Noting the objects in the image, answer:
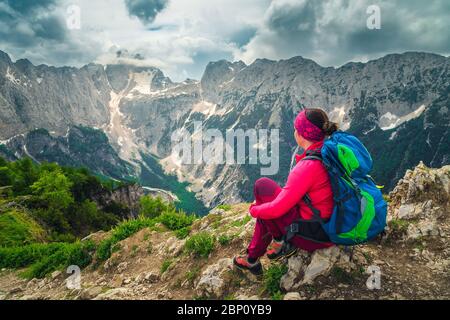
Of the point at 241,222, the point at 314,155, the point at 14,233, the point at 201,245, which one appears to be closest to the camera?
the point at 314,155

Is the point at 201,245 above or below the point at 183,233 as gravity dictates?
above

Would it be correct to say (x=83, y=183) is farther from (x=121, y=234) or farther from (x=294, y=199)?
(x=294, y=199)

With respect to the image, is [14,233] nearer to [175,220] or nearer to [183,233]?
[175,220]

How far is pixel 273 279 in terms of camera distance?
303 inches

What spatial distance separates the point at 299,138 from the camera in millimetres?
7648

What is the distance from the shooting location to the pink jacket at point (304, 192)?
675cm

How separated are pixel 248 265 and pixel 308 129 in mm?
3510

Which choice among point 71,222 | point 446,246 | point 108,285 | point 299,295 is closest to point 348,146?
point 299,295

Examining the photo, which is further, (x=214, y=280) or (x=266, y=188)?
(x=214, y=280)

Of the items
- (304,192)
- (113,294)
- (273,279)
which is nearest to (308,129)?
(304,192)

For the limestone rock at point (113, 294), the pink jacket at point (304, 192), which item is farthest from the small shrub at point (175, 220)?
the pink jacket at point (304, 192)

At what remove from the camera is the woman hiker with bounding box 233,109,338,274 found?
6.78 meters

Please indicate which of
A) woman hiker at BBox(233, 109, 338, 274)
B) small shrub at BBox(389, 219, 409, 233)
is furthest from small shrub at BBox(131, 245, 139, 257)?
small shrub at BBox(389, 219, 409, 233)
